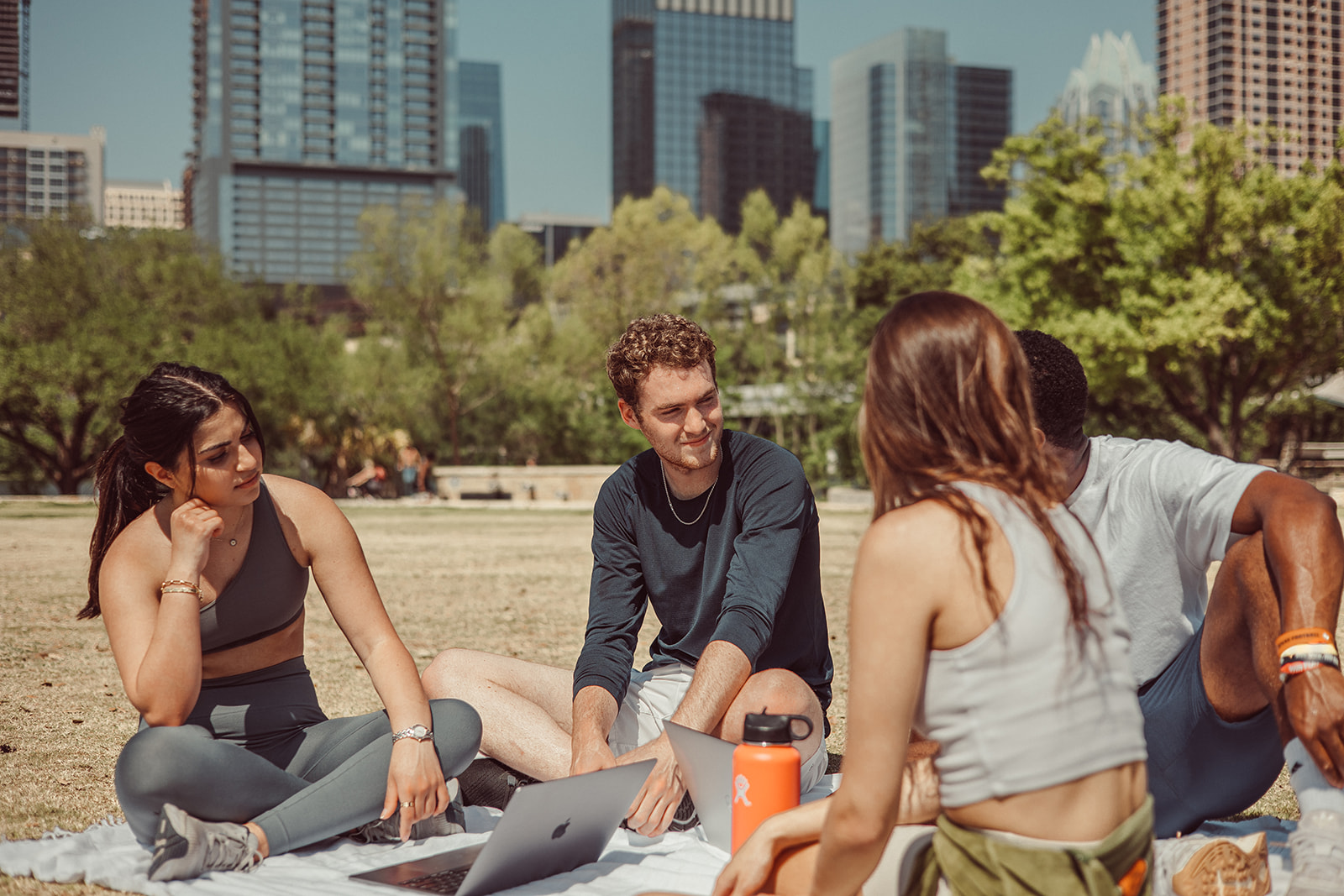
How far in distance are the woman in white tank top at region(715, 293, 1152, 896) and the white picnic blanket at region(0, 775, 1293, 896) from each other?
1148 millimetres

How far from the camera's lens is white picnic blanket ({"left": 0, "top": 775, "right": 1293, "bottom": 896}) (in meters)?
2.58

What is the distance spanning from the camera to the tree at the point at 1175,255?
22.5m

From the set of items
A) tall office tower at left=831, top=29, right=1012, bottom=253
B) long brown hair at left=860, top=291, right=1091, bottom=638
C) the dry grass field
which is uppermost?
tall office tower at left=831, top=29, right=1012, bottom=253

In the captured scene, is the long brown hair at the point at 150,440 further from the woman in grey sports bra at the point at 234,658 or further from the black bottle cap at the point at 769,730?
the black bottle cap at the point at 769,730

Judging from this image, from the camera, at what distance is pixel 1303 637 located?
83.4 inches

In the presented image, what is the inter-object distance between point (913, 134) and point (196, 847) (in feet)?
536

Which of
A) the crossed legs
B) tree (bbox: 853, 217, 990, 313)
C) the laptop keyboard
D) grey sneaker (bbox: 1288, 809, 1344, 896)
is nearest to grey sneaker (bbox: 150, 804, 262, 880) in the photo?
the laptop keyboard

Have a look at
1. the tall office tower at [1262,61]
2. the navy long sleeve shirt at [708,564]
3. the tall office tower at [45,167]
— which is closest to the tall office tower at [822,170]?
the tall office tower at [1262,61]

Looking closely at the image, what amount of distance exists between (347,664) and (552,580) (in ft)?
15.9

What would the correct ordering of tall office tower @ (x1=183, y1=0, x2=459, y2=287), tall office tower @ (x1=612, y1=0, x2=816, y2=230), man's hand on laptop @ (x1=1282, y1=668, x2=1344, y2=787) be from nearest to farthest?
man's hand on laptop @ (x1=1282, y1=668, x2=1344, y2=787) → tall office tower @ (x1=183, y1=0, x2=459, y2=287) → tall office tower @ (x1=612, y1=0, x2=816, y2=230)

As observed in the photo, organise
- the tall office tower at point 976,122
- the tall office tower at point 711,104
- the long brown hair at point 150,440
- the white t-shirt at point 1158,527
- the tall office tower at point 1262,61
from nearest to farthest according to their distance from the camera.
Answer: the white t-shirt at point 1158,527, the long brown hair at point 150,440, the tall office tower at point 1262,61, the tall office tower at point 711,104, the tall office tower at point 976,122

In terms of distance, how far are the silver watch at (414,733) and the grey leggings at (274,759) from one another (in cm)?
6

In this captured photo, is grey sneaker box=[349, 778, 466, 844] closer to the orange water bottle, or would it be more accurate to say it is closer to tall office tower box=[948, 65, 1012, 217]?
the orange water bottle

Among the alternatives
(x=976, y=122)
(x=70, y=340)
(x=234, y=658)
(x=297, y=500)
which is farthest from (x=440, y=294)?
(x=976, y=122)
